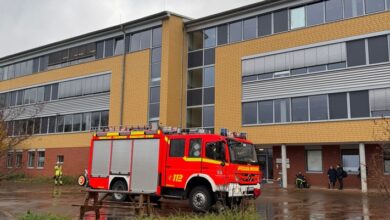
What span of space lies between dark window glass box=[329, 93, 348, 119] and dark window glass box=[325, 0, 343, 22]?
4.52 meters

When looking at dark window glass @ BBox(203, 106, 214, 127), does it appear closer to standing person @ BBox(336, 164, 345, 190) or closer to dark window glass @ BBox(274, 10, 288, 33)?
dark window glass @ BBox(274, 10, 288, 33)

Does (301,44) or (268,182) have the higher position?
(301,44)

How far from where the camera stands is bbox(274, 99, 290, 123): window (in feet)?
87.3

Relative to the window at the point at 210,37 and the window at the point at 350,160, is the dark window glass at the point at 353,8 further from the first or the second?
the window at the point at 210,37

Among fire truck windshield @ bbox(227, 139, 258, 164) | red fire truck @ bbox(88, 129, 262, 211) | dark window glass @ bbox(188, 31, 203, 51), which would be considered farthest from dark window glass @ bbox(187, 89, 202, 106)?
fire truck windshield @ bbox(227, 139, 258, 164)

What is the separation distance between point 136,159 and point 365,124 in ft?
43.3

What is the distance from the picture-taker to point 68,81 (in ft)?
124

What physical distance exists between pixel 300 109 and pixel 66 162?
800 inches

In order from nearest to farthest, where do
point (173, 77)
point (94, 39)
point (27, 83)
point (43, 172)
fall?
point (173, 77) < point (94, 39) < point (43, 172) < point (27, 83)

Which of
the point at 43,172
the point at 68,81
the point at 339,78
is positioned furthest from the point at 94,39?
the point at 339,78

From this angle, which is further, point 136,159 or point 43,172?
point 43,172

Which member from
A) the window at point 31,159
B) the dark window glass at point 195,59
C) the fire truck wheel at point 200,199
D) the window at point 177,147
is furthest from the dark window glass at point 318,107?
the window at point 31,159

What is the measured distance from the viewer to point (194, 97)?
3133 centimetres

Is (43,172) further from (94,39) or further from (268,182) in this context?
(268,182)
